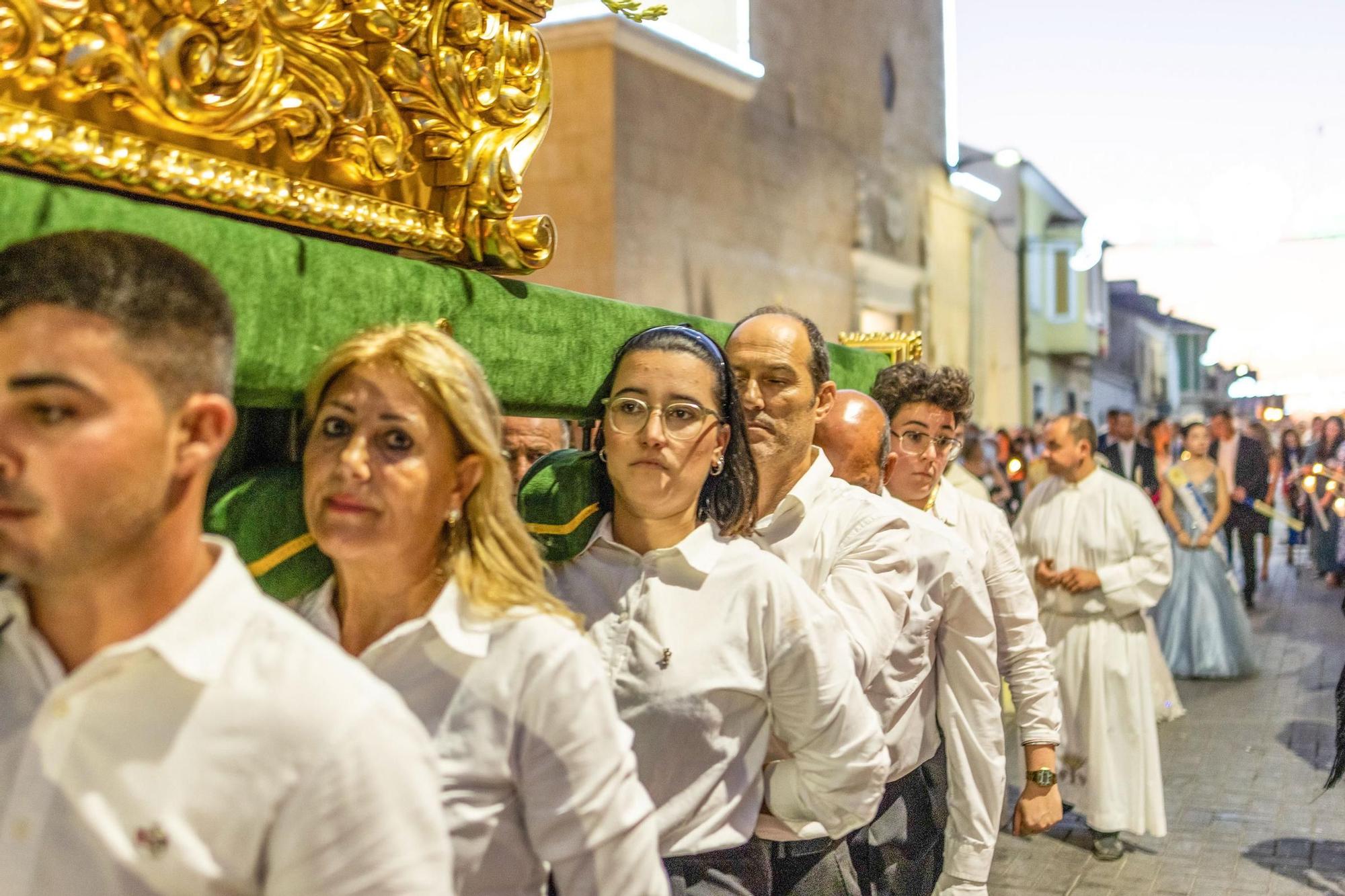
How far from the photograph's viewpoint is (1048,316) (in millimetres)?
29375

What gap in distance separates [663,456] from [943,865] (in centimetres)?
208

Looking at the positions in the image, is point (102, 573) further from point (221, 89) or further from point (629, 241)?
point (629, 241)

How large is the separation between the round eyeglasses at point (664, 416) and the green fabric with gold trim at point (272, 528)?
63 cm

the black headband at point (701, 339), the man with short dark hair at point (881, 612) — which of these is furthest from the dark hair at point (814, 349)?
the black headband at point (701, 339)

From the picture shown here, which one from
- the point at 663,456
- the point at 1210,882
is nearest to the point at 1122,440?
the point at 1210,882

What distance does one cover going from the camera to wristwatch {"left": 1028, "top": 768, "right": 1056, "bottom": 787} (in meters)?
4.05

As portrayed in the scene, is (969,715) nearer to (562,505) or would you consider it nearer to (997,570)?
(997,570)

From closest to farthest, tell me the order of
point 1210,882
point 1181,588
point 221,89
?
1. point 221,89
2. point 1210,882
3. point 1181,588

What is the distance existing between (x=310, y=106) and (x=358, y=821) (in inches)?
47.8

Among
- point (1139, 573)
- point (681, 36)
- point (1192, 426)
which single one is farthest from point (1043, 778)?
point (681, 36)

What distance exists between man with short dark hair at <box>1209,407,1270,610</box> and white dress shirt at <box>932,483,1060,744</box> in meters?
10.7

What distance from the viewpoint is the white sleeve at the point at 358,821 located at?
49.1 inches

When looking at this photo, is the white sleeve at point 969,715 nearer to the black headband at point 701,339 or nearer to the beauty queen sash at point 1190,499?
the black headband at point 701,339

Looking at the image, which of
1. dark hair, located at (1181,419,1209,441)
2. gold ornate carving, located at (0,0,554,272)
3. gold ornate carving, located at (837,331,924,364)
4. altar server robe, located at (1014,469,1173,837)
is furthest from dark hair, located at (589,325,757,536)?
dark hair, located at (1181,419,1209,441)
